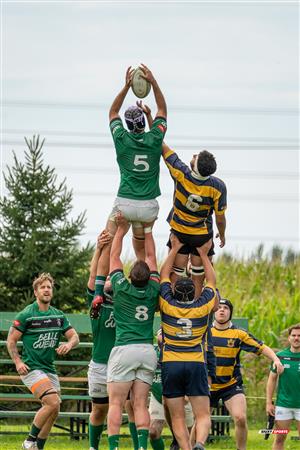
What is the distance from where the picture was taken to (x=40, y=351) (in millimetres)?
16016

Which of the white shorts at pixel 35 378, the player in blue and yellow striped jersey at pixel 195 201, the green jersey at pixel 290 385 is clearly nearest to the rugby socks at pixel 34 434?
the white shorts at pixel 35 378

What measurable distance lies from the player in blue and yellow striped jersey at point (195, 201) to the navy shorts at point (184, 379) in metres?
1.44

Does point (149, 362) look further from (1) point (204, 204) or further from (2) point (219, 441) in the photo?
(2) point (219, 441)

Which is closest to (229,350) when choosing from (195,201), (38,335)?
(38,335)

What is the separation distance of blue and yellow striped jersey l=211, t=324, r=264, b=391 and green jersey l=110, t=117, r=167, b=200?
128 inches

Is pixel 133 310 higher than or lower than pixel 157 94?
lower

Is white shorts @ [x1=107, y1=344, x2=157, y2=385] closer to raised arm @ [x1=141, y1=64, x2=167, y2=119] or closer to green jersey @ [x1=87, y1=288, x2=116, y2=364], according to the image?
green jersey @ [x1=87, y1=288, x2=116, y2=364]

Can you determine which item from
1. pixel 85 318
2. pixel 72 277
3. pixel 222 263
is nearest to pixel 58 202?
pixel 72 277

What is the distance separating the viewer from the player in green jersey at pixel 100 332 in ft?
49.8

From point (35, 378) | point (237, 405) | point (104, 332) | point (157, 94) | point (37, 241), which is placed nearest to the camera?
point (157, 94)

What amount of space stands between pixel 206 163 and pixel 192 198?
1.56 ft

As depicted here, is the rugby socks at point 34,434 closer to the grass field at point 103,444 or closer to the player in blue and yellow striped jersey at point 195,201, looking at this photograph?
the player in blue and yellow striped jersey at point 195,201

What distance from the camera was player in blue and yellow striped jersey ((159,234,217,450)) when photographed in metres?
14.1

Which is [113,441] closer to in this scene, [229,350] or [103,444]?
[229,350]
